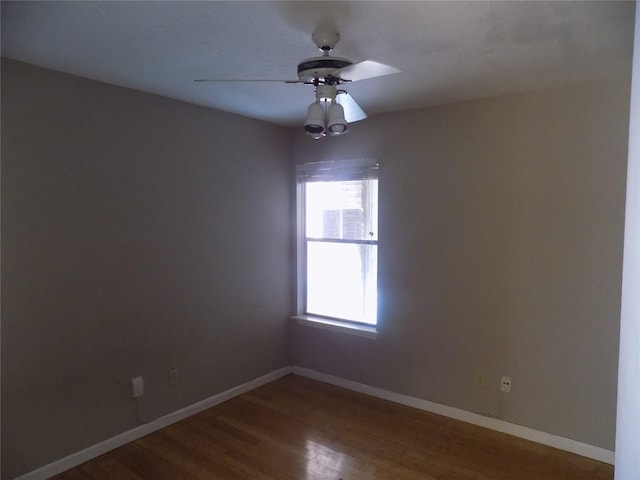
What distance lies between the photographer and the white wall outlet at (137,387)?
2.93m

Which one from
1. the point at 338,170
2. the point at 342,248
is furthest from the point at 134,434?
the point at 338,170

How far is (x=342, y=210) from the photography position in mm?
3904

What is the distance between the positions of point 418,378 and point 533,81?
7.91 ft

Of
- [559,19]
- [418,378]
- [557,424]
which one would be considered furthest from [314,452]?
[559,19]

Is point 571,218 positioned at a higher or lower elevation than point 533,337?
higher

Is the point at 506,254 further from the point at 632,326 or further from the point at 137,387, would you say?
the point at 137,387

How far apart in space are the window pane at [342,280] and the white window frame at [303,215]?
6 centimetres

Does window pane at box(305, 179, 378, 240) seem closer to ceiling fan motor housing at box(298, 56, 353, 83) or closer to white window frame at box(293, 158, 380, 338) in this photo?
white window frame at box(293, 158, 380, 338)

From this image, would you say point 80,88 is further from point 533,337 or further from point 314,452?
point 533,337

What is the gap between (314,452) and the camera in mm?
2797

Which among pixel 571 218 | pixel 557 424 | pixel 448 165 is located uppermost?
pixel 448 165

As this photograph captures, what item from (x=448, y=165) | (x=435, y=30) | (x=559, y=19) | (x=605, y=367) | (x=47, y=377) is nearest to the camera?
(x=559, y=19)

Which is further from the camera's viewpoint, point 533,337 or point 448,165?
point 448,165

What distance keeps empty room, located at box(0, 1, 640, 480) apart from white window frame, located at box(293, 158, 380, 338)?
0.03 meters
